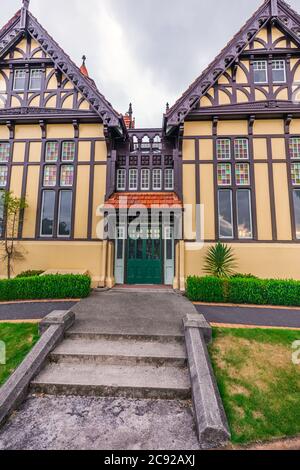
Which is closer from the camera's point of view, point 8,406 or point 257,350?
point 8,406

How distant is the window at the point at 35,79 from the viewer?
11438 millimetres

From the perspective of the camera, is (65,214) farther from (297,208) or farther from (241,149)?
(297,208)

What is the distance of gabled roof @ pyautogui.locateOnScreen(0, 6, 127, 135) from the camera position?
1031 cm

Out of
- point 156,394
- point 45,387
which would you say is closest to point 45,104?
point 45,387

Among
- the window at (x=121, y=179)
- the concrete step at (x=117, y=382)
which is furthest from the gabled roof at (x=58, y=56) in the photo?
the concrete step at (x=117, y=382)

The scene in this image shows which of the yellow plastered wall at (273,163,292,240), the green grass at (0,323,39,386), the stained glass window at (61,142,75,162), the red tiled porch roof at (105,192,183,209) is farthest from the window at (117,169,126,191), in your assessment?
→ the green grass at (0,323,39,386)

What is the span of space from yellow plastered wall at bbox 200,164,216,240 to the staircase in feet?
20.0

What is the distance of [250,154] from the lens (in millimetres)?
10680

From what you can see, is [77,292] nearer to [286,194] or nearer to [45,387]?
[45,387]

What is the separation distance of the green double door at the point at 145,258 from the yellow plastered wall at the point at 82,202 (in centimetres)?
236

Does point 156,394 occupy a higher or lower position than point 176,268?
lower

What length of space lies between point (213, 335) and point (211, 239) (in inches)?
215

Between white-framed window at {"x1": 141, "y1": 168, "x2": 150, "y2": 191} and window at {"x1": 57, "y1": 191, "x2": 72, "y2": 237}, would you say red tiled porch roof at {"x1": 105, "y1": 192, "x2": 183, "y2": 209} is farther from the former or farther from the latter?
window at {"x1": 57, "y1": 191, "x2": 72, "y2": 237}

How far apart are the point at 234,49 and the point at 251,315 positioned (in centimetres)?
1159
